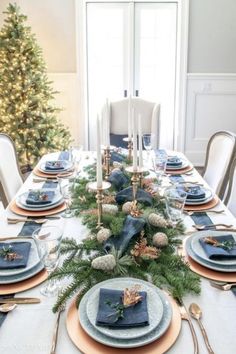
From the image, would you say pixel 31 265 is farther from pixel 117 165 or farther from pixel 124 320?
pixel 117 165

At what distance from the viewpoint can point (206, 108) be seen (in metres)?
4.89

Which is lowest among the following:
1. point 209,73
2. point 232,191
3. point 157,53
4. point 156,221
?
point 232,191

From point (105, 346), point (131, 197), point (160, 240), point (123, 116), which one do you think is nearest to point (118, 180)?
point (131, 197)

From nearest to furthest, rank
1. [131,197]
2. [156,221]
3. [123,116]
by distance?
[156,221]
[131,197]
[123,116]

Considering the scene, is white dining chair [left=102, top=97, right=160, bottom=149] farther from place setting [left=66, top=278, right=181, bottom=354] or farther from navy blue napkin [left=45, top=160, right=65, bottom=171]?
place setting [left=66, top=278, right=181, bottom=354]

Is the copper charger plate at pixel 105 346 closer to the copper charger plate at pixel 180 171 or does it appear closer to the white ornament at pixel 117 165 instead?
the white ornament at pixel 117 165

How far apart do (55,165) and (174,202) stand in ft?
3.73

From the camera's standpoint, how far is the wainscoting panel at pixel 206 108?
477cm

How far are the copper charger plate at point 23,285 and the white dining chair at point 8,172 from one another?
1.02m

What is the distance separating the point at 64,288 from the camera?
1155 millimetres

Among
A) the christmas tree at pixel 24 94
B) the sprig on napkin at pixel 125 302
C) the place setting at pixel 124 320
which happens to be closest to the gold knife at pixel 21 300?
the place setting at pixel 124 320

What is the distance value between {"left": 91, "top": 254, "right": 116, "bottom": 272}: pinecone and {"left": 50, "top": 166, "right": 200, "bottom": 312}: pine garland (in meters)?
0.02

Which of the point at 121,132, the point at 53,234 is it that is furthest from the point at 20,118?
the point at 53,234

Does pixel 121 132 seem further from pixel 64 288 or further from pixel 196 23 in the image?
pixel 64 288
